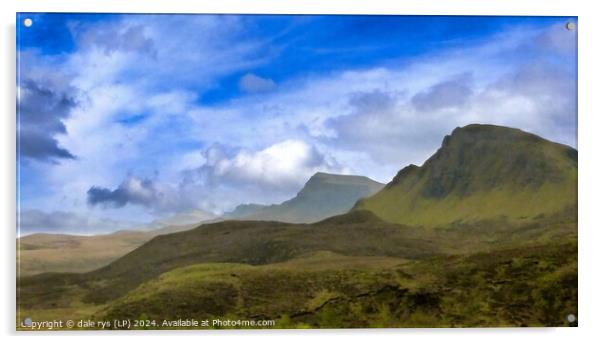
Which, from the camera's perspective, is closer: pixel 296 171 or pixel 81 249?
pixel 81 249

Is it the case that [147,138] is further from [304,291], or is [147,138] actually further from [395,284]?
[395,284]

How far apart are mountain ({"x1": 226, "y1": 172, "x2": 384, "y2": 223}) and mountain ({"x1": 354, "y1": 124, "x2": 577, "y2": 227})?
110 mm

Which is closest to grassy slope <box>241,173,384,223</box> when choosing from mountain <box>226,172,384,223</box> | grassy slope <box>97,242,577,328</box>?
mountain <box>226,172,384,223</box>

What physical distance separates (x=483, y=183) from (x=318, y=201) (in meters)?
1.42

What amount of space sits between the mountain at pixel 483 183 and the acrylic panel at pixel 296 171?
0.04 feet

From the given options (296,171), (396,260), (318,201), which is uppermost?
(296,171)

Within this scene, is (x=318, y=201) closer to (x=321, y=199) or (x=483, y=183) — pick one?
(x=321, y=199)

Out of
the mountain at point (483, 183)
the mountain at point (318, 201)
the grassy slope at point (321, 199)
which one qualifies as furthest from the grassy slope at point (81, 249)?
the mountain at point (483, 183)

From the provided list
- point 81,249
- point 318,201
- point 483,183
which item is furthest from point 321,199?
point 81,249

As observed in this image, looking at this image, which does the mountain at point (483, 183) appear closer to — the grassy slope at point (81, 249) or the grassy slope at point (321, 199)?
the grassy slope at point (321, 199)

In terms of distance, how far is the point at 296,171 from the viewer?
6293 mm

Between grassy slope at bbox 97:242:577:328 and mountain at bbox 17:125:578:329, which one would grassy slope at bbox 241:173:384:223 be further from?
grassy slope at bbox 97:242:577:328

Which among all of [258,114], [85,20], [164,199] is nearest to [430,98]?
[258,114]

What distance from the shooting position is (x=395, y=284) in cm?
614
